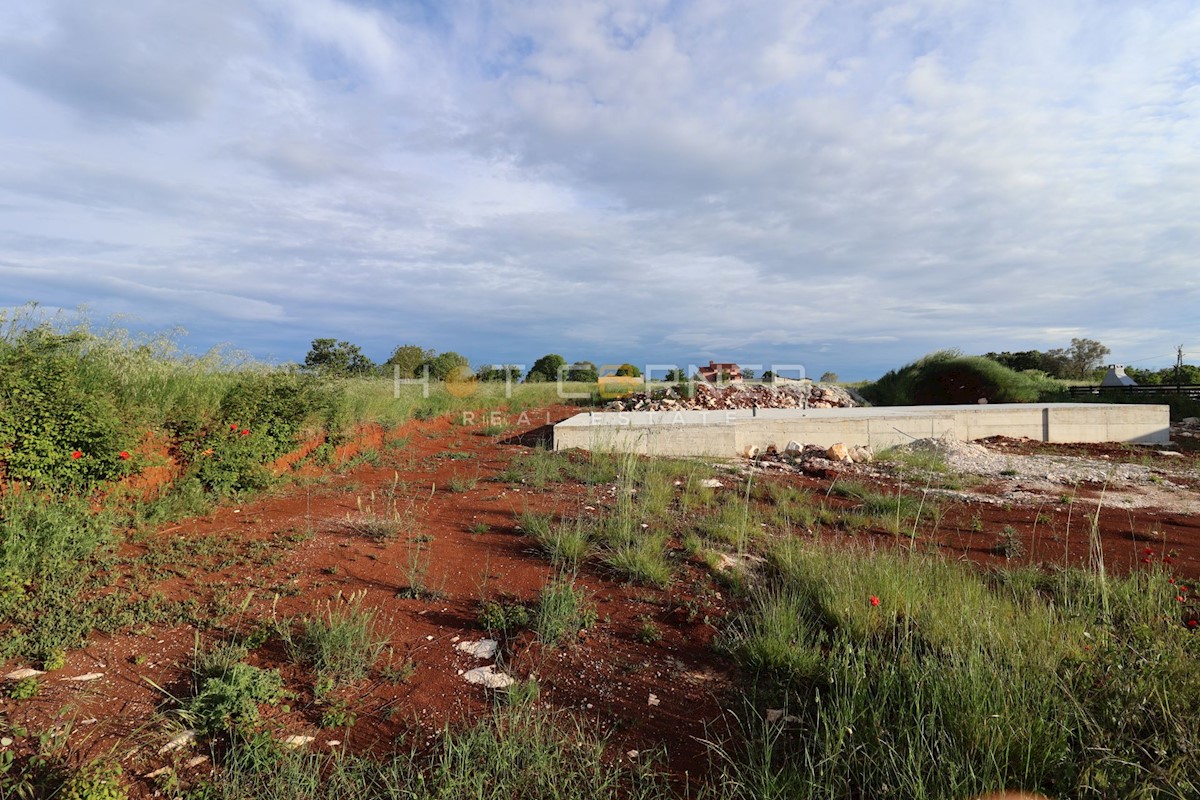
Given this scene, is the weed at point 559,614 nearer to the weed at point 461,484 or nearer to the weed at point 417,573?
the weed at point 417,573

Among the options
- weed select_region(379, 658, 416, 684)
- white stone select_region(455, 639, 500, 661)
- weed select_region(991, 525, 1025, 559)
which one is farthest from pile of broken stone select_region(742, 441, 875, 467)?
weed select_region(379, 658, 416, 684)

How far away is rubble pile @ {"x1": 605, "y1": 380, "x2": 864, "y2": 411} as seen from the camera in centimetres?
1587

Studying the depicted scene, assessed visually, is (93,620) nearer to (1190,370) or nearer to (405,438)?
(405,438)

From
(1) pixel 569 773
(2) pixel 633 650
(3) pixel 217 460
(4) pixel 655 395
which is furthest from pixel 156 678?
(4) pixel 655 395

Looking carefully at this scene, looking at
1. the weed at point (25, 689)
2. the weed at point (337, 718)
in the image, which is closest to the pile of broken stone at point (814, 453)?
the weed at point (337, 718)

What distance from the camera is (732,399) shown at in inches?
677

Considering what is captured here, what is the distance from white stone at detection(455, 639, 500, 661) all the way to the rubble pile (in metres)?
11.6

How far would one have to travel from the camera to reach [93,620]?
321 cm

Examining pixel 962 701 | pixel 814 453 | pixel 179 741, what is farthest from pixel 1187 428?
pixel 179 741

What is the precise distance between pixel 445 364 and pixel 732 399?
15402mm

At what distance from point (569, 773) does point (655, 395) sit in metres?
15.7

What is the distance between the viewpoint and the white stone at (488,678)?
2779 millimetres

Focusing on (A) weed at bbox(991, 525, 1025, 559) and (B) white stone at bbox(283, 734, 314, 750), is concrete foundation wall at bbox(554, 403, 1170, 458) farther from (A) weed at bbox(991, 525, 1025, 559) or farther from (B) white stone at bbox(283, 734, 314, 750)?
(B) white stone at bbox(283, 734, 314, 750)

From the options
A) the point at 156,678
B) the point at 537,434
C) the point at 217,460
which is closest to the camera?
the point at 156,678
